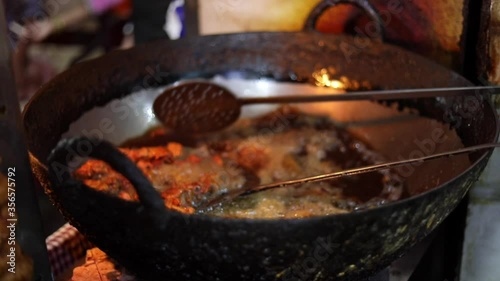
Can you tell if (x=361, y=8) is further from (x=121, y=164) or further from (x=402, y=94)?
(x=121, y=164)

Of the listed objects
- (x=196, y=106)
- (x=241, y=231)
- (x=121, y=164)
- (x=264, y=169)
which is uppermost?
(x=121, y=164)

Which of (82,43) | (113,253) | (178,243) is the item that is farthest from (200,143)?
(82,43)

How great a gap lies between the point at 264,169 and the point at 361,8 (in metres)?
0.63

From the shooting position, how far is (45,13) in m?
4.73

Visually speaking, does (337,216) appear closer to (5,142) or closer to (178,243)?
(178,243)

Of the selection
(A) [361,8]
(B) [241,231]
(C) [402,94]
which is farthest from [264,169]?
(B) [241,231]

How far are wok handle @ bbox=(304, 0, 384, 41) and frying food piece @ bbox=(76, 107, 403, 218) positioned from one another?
330 mm

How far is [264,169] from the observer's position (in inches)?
75.3

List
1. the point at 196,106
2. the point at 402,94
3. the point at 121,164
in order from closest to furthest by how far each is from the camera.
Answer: the point at 121,164
the point at 402,94
the point at 196,106

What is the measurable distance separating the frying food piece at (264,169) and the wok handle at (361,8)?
330 millimetres

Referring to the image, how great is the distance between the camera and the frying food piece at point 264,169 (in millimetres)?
1649

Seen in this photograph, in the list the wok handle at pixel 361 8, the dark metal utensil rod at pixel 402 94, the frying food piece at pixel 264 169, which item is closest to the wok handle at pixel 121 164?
the frying food piece at pixel 264 169

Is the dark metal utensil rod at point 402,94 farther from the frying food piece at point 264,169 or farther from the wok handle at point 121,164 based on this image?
the wok handle at point 121,164

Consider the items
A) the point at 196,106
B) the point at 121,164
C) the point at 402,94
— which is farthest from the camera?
the point at 196,106
